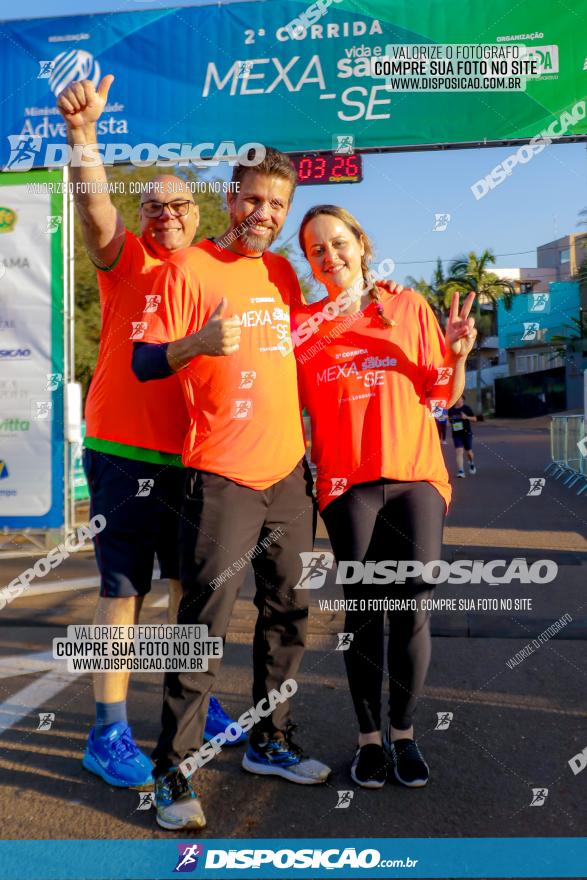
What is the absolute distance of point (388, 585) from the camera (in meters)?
3.04

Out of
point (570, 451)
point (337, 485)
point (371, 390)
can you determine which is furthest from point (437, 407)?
point (570, 451)

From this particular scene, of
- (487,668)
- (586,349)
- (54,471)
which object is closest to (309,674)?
(487,668)

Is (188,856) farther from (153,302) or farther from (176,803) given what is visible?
(153,302)

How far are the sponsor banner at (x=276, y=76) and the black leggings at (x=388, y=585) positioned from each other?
19.9 ft

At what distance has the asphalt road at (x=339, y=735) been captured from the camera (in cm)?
278

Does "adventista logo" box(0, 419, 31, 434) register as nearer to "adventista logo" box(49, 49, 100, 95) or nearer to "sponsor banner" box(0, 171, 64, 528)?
"sponsor banner" box(0, 171, 64, 528)

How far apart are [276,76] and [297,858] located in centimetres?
756

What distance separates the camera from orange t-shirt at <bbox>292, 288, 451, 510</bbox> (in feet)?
10.1

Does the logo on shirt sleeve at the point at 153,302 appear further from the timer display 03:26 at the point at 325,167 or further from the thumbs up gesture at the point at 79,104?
the timer display 03:26 at the point at 325,167

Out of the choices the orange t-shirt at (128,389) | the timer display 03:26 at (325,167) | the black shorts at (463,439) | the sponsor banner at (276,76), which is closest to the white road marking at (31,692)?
the orange t-shirt at (128,389)

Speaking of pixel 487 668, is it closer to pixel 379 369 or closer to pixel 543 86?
pixel 379 369

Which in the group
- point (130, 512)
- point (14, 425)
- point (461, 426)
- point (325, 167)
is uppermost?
point (325, 167)

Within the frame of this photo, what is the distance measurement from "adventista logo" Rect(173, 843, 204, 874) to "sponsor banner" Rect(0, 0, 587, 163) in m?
7.10

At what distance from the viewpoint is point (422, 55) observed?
800 cm
